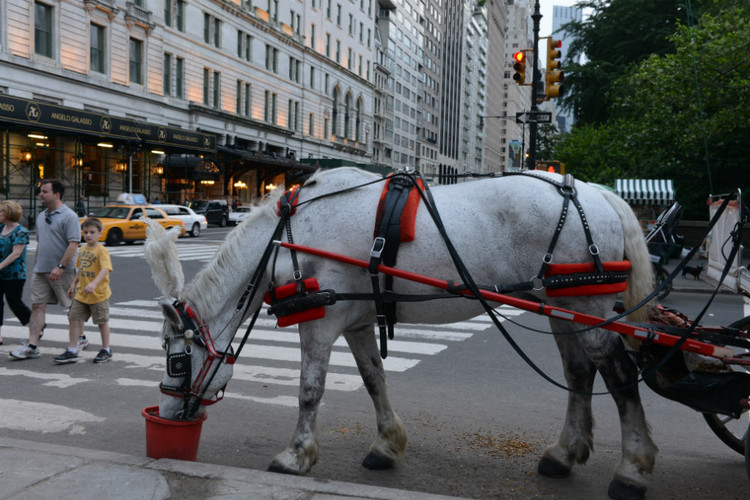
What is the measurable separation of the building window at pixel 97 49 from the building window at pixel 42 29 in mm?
3247

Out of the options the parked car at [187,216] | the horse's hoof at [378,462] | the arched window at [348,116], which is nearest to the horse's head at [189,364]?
the horse's hoof at [378,462]

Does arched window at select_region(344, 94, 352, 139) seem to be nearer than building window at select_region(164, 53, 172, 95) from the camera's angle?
No

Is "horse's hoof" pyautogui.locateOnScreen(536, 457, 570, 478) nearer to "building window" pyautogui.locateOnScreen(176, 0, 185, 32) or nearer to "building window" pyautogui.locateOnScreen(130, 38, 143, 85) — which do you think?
"building window" pyautogui.locateOnScreen(130, 38, 143, 85)

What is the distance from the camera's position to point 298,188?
442cm

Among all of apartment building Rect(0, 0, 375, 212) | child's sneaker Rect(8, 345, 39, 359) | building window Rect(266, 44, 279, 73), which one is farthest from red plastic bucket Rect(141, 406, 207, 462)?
building window Rect(266, 44, 279, 73)

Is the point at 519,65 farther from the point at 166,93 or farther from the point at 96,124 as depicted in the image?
the point at 166,93

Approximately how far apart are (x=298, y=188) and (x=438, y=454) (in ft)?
7.13

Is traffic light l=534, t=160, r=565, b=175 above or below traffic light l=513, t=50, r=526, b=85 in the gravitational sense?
below

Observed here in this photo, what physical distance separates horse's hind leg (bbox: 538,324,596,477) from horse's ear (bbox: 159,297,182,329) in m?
2.51

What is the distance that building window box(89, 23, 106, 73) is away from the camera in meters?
40.4

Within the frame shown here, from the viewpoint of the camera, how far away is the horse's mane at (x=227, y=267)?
14.1 feet

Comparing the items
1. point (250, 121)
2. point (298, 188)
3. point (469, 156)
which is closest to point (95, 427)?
point (298, 188)

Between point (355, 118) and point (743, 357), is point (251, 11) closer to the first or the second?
point (355, 118)

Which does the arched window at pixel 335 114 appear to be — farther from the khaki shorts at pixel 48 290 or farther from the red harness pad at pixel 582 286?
the red harness pad at pixel 582 286
